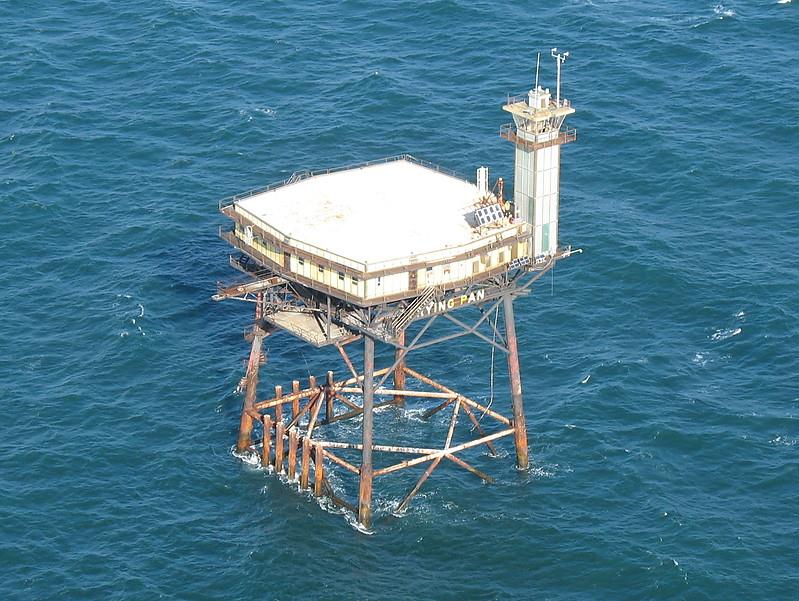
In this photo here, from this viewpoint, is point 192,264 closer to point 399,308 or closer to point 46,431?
point 46,431

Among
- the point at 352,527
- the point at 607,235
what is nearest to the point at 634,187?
the point at 607,235

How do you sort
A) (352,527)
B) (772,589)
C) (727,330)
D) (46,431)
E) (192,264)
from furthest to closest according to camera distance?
(192,264), (727,330), (46,431), (352,527), (772,589)

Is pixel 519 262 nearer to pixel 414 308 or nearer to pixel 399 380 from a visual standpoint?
pixel 414 308

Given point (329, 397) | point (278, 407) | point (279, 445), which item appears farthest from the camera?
point (329, 397)

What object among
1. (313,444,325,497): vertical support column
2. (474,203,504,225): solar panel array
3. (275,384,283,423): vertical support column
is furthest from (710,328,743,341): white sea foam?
(275,384,283,423): vertical support column

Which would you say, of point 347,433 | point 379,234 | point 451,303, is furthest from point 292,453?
point 379,234

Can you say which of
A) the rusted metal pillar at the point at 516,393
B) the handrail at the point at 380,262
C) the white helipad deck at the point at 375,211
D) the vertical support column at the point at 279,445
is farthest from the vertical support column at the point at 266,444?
the rusted metal pillar at the point at 516,393
